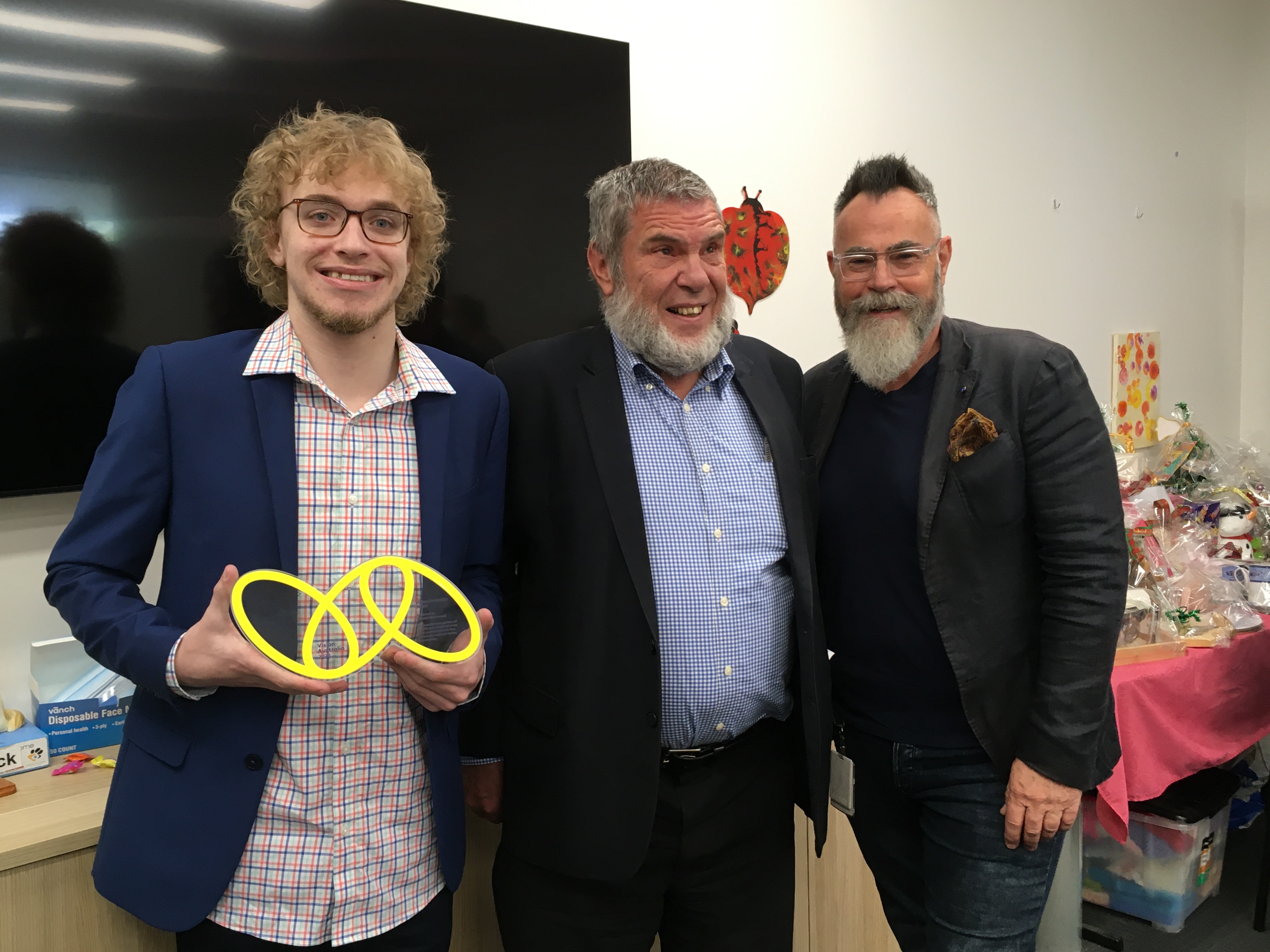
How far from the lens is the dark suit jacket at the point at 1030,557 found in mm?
1567

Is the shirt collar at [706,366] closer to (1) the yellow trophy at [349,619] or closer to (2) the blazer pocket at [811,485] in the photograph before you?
(2) the blazer pocket at [811,485]

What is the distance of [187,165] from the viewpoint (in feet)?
6.02

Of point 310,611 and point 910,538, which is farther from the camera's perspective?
point 910,538

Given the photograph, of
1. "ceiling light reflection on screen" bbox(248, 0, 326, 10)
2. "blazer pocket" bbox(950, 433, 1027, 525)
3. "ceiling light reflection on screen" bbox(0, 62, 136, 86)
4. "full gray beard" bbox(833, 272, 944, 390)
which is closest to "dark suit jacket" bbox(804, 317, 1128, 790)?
"blazer pocket" bbox(950, 433, 1027, 525)

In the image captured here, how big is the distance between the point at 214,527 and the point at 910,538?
1.15 meters

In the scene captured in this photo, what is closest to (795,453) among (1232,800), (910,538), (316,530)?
(910,538)

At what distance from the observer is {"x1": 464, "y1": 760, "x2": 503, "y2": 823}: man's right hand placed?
5.38 ft

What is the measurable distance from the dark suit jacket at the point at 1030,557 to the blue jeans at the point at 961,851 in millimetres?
74

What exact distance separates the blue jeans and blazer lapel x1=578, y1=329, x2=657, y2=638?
59cm

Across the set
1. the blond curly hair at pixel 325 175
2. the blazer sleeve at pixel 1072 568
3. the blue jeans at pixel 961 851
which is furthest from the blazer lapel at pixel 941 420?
the blond curly hair at pixel 325 175

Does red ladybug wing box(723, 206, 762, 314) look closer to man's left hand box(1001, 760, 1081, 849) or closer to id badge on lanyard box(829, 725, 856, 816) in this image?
id badge on lanyard box(829, 725, 856, 816)

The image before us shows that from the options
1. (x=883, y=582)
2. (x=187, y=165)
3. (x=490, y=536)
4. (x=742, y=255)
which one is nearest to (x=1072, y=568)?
(x=883, y=582)

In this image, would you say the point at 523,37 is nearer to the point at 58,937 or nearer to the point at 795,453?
the point at 795,453

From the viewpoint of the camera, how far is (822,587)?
1810mm
